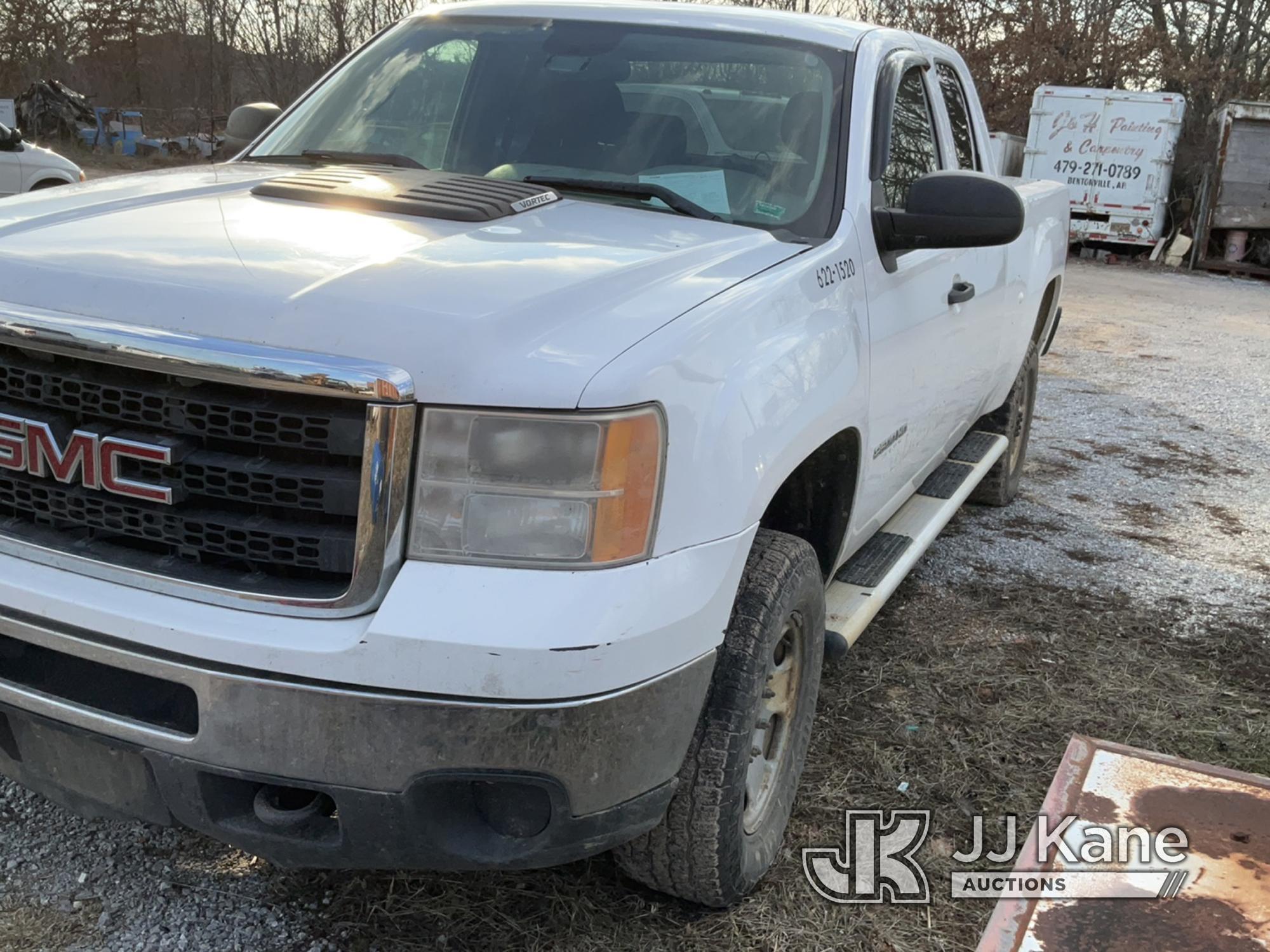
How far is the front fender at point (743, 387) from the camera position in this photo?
6.34ft

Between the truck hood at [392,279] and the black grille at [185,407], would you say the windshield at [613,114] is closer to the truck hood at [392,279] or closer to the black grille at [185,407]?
the truck hood at [392,279]

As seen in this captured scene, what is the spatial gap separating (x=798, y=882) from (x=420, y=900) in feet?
2.70

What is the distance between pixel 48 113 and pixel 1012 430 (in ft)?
90.3

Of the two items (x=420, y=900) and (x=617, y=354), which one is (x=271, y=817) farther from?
(x=617, y=354)

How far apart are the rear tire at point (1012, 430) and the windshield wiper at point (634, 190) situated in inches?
109

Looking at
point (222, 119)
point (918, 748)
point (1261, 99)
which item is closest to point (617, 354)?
point (918, 748)

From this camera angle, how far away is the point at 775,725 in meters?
2.68

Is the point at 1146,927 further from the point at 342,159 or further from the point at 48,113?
the point at 48,113

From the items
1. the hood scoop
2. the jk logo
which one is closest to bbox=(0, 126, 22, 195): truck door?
the hood scoop

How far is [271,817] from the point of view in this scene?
1918 millimetres

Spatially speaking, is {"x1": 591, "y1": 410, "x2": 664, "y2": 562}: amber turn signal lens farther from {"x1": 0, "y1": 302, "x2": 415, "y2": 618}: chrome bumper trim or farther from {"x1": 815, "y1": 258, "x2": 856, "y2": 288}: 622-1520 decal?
{"x1": 815, "y1": 258, "x2": 856, "y2": 288}: 622-1520 decal

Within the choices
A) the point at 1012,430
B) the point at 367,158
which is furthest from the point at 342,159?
the point at 1012,430

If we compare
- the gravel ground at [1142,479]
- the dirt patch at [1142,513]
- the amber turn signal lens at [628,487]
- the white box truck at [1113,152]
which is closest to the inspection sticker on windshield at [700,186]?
the amber turn signal lens at [628,487]

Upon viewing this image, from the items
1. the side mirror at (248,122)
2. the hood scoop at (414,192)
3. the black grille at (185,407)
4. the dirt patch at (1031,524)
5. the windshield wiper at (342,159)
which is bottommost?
the dirt patch at (1031,524)
